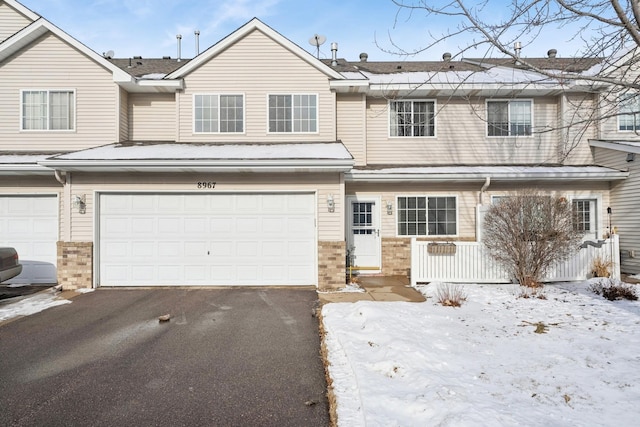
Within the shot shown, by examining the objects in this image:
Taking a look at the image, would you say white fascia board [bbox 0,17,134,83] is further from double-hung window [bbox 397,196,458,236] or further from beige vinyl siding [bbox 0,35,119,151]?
double-hung window [bbox 397,196,458,236]

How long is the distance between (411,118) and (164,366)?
10038 millimetres

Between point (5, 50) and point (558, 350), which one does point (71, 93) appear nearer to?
point (5, 50)

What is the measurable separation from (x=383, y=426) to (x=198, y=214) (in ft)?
23.6

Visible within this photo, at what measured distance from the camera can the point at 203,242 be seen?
8.87m

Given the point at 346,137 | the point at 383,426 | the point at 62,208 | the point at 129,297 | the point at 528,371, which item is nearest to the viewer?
the point at 383,426

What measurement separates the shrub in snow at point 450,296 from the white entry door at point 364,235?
3.05 m

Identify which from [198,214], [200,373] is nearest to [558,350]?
[200,373]

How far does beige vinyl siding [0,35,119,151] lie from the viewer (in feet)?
34.8

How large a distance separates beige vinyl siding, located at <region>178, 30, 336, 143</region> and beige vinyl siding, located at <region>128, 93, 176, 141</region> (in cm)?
61

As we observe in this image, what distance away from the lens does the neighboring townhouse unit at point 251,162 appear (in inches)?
345

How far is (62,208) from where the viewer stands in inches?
378

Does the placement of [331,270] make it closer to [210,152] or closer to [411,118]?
[210,152]

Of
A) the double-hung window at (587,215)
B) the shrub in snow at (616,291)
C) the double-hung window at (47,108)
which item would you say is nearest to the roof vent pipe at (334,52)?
the double-hung window at (47,108)

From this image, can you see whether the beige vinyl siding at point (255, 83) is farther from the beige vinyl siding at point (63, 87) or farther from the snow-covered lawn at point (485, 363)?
the snow-covered lawn at point (485, 363)
